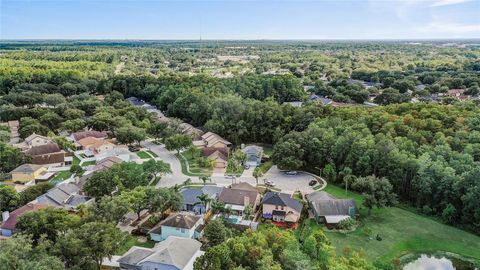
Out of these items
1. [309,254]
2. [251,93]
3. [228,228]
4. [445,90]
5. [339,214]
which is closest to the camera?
[309,254]

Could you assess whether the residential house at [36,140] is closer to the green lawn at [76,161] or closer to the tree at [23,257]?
the green lawn at [76,161]

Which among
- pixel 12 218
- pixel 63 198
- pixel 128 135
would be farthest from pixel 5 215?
pixel 128 135

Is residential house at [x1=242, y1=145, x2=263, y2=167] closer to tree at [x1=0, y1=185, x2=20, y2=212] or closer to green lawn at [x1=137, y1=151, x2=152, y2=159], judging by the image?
green lawn at [x1=137, y1=151, x2=152, y2=159]

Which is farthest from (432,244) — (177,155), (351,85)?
(351,85)

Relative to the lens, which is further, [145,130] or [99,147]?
[145,130]

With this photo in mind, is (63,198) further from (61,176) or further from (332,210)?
(332,210)

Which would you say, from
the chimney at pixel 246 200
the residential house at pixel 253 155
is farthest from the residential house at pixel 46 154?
the chimney at pixel 246 200

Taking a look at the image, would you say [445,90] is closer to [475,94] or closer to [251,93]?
[475,94]
